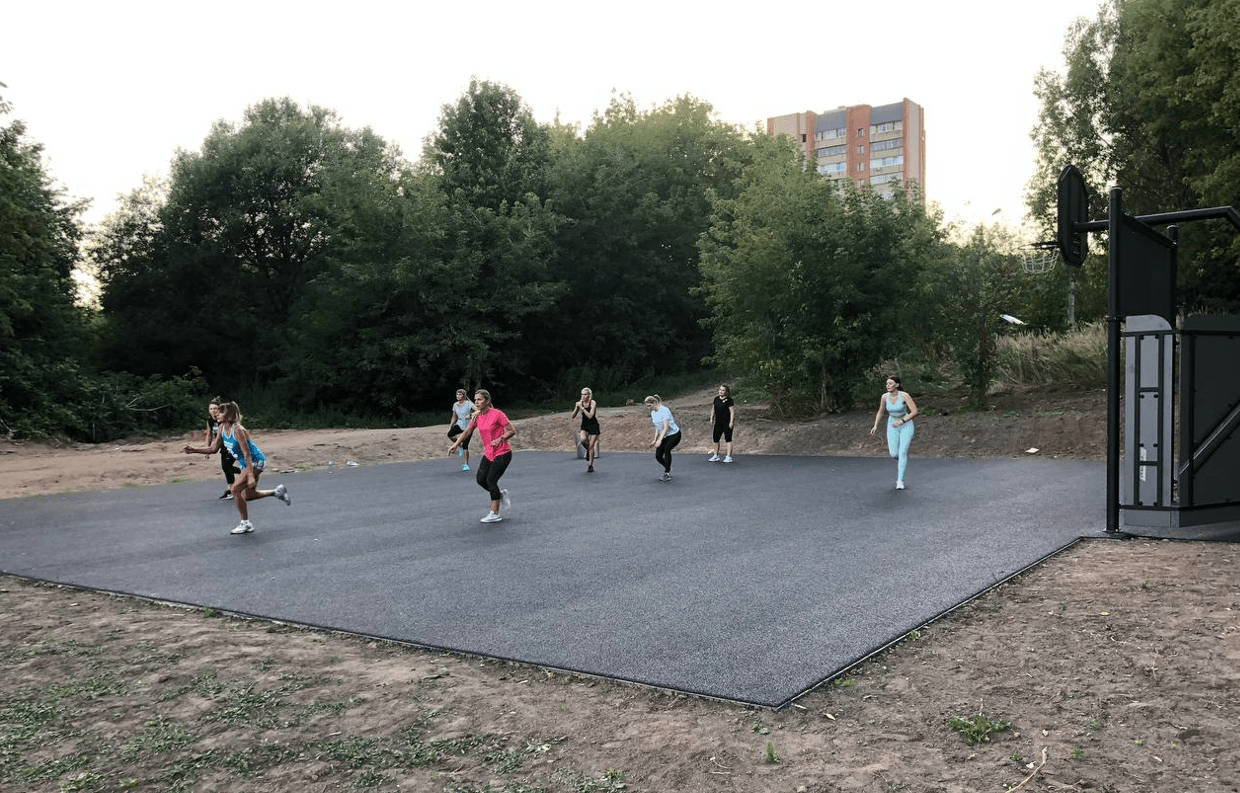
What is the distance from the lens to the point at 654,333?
45.0 metres

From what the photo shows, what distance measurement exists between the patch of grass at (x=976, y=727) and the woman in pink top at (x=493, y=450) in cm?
786

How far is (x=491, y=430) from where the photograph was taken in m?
12.1

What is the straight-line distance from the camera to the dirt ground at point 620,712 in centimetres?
384

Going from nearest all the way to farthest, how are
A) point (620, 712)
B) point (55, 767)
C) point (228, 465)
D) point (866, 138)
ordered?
point (55, 767) < point (620, 712) < point (228, 465) < point (866, 138)

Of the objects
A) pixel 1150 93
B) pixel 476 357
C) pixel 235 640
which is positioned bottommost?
pixel 235 640

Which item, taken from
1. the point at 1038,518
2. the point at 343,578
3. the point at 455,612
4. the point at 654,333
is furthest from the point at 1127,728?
the point at 654,333

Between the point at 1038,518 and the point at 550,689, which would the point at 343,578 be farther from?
the point at 1038,518

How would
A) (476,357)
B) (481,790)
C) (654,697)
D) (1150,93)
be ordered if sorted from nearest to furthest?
(481,790) → (654,697) → (1150,93) → (476,357)

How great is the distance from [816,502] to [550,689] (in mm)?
8282

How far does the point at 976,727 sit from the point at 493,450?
8.41 m

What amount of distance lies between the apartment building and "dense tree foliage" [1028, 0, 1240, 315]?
80.2m

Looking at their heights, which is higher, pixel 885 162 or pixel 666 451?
pixel 885 162

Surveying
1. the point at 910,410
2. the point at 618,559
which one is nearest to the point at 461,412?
the point at 910,410

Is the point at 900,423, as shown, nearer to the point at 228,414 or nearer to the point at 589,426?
the point at 589,426
